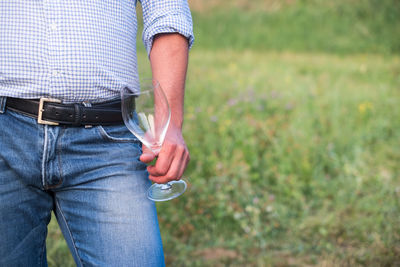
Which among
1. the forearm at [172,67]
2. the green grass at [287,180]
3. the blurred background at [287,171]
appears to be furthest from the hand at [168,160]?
the green grass at [287,180]

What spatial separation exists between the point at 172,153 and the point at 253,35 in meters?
12.8

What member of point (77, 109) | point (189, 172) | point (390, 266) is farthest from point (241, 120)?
point (77, 109)

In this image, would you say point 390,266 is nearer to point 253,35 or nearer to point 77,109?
point 77,109

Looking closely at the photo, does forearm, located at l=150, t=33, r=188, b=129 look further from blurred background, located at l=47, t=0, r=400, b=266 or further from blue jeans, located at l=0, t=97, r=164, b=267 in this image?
blurred background, located at l=47, t=0, r=400, b=266

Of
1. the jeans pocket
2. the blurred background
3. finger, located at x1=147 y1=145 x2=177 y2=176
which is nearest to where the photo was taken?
finger, located at x1=147 y1=145 x2=177 y2=176

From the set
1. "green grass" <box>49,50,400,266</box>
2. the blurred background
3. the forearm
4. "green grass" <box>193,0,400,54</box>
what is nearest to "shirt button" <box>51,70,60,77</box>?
the forearm

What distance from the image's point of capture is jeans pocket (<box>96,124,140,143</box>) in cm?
124

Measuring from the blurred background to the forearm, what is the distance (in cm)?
62

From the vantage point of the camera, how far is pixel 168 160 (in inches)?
44.5

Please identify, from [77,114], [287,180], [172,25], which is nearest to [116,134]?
[77,114]

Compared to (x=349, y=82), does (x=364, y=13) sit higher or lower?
higher

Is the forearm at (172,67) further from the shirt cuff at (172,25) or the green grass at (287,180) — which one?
the green grass at (287,180)

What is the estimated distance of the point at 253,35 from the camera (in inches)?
526

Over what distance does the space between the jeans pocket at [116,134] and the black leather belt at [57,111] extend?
3 cm
